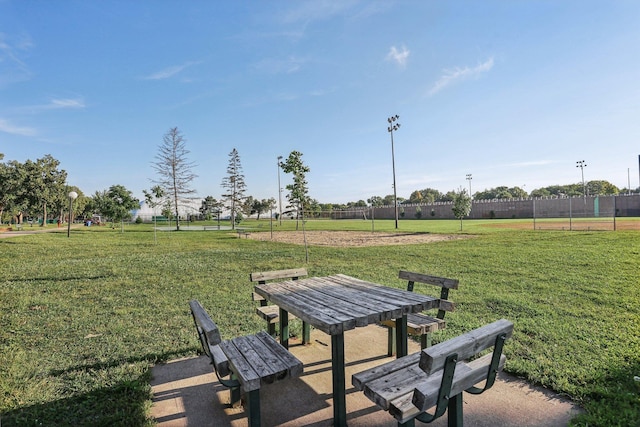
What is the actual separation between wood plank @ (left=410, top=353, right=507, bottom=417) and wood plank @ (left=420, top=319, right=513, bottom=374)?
7.4 inches

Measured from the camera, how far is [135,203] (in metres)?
28.4

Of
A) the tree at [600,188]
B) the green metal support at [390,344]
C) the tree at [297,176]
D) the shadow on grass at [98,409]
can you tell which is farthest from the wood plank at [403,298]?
the tree at [600,188]

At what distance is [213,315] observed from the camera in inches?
195

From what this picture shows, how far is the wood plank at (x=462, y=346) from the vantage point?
1.56 m

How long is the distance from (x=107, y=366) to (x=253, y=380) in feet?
7.51

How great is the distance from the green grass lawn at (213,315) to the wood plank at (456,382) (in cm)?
105

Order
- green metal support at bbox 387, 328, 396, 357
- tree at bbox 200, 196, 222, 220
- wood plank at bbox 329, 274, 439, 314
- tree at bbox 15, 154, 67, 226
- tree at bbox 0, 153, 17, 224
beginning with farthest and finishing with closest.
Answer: tree at bbox 200, 196, 222, 220
tree at bbox 15, 154, 67, 226
tree at bbox 0, 153, 17, 224
green metal support at bbox 387, 328, 396, 357
wood plank at bbox 329, 274, 439, 314

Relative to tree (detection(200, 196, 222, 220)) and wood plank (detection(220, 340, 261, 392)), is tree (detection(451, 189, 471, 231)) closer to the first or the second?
wood plank (detection(220, 340, 261, 392))

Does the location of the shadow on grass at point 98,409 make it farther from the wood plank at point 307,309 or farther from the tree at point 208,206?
the tree at point 208,206

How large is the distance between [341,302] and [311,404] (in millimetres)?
836

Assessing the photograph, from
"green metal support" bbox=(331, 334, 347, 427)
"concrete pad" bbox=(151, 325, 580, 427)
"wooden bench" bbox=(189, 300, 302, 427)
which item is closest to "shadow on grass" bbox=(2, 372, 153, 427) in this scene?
"concrete pad" bbox=(151, 325, 580, 427)

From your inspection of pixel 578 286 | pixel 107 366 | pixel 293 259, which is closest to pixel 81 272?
pixel 293 259

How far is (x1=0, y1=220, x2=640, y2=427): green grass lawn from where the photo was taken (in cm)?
276

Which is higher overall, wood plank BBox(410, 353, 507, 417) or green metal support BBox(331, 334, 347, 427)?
wood plank BBox(410, 353, 507, 417)
